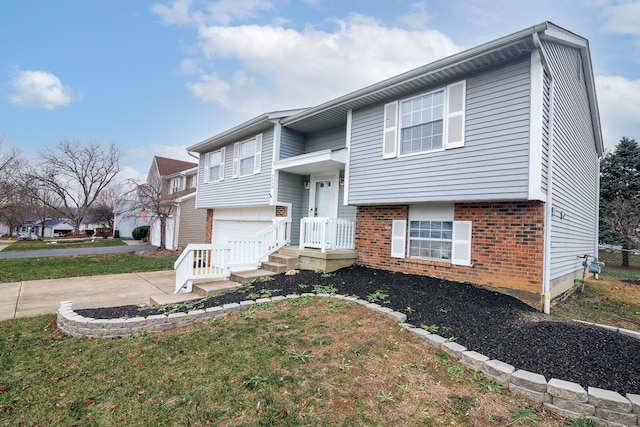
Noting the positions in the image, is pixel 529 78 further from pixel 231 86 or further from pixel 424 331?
pixel 231 86

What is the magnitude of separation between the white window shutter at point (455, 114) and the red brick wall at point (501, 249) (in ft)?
4.57

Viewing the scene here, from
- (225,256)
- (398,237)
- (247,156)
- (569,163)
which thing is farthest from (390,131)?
(247,156)

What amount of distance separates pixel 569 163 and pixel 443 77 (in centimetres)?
382

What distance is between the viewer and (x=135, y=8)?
9.58 meters

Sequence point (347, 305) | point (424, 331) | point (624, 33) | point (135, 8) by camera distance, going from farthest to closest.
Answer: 1. point (624, 33)
2. point (135, 8)
3. point (347, 305)
4. point (424, 331)

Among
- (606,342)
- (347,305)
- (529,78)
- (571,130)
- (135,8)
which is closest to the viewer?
(606,342)

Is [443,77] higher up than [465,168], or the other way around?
[443,77]

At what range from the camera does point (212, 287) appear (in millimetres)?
7000

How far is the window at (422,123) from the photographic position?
689 centimetres

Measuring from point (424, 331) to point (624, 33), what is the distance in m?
13.2

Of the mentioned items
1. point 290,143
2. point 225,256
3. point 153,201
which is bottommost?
point 225,256

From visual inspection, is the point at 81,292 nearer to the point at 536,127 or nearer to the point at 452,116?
the point at 452,116

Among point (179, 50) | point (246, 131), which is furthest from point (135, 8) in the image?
point (246, 131)

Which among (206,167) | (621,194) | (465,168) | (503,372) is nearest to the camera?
(503,372)
